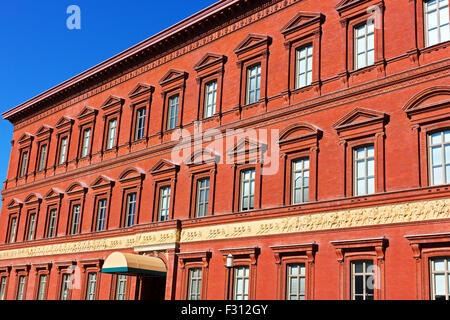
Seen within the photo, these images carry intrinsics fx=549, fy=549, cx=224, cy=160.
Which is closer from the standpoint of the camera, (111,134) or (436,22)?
(436,22)

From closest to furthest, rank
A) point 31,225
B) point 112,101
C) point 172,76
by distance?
point 172,76, point 112,101, point 31,225

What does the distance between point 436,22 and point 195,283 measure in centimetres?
1378

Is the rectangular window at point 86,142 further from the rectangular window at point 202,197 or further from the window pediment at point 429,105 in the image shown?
the window pediment at point 429,105

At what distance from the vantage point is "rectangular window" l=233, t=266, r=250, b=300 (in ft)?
69.5

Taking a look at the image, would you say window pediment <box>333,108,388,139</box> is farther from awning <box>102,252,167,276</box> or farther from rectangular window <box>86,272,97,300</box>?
rectangular window <box>86,272,97,300</box>

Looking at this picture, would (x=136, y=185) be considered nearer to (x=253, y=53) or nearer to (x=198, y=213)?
(x=198, y=213)

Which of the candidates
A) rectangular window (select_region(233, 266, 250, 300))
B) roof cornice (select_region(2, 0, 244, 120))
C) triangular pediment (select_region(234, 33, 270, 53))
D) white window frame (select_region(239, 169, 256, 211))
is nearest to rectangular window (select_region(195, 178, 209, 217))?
white window frame (select_region(239, 169, 256, 211))

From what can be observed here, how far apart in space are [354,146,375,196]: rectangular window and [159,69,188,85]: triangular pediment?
10806mm

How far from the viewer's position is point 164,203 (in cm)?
2609

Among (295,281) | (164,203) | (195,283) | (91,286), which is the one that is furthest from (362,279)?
(91,286)

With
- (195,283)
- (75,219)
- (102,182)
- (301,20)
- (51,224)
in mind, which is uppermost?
(301,20)

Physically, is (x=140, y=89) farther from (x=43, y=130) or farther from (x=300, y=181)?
(x=300, y=181)

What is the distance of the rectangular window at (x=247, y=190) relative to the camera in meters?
22.2
